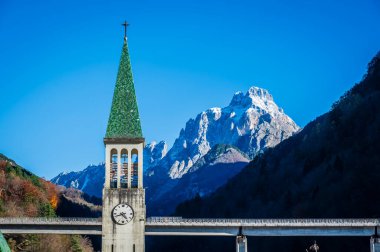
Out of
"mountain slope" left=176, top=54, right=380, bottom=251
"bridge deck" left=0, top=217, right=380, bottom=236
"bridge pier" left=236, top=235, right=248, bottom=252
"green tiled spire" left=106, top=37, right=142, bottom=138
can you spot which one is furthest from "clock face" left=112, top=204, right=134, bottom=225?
"mountain slope" left=176, top=54, right=380, bottom=251

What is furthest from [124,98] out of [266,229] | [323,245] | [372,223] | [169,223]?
[323,245]

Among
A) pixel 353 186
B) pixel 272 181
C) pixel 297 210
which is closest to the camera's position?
pixel 353 186

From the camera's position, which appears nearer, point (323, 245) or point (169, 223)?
point (169, 223)

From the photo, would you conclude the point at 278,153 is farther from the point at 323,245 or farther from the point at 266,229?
the point at 266,229

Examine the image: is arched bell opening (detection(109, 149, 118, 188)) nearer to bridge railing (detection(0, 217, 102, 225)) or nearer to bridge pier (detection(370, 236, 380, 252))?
bridge railing (detection(0, 217, 102, 225))

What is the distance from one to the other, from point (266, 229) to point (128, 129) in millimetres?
18221

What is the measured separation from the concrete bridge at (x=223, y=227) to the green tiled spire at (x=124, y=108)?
946cm

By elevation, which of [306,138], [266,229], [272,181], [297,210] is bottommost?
[266,229]

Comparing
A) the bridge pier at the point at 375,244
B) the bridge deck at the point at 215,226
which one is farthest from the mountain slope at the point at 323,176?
the bridge deck at the point at 215,226

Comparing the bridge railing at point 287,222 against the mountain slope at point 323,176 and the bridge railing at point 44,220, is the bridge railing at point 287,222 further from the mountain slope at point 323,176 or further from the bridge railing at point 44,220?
the mountain slope at point 323,176

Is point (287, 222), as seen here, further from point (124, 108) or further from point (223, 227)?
point (124, 108)

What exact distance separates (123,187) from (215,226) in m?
11.0

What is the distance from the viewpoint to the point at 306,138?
7185 inches

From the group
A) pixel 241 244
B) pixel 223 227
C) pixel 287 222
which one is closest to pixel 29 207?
pixel 223 227
